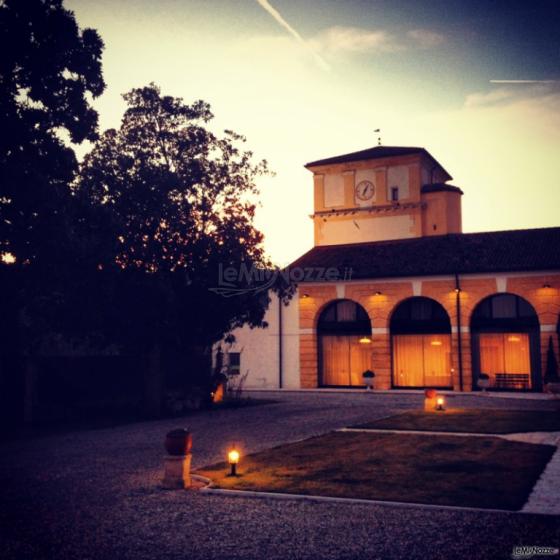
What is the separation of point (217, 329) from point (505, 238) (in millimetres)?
19586

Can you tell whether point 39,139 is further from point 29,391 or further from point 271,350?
point 271,350

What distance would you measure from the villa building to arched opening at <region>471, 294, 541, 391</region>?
0.17 feet

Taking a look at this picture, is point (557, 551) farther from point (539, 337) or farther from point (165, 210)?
point (539, 337)

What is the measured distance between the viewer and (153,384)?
78.3 ft

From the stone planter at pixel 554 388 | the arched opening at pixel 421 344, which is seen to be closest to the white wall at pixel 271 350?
the arched opening at pixel 421 344

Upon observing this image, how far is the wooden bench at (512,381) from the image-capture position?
111ft

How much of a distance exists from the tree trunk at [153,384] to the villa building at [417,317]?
525 inches

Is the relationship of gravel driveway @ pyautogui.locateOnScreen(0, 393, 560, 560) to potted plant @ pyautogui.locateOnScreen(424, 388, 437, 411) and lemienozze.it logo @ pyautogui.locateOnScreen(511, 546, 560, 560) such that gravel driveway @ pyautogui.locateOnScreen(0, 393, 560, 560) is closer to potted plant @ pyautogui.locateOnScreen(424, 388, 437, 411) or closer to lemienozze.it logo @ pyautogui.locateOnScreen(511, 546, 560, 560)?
lemienozze.it logo @ pyautogui.locateOnScreen(511, 546, 560, 560)

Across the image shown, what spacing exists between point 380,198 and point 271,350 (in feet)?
55.3

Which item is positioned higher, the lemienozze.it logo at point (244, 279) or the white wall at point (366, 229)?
the white wall at point (366, 229)

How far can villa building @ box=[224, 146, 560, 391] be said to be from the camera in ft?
112

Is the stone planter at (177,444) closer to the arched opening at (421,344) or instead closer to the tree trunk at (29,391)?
the tree trunk at (29,391)

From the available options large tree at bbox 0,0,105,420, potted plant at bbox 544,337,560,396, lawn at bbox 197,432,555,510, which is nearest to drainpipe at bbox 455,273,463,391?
potted plant at bbox 544,337,560,396

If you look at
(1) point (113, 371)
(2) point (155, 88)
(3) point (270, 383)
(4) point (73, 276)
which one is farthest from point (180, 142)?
(3) point (270, 383)
